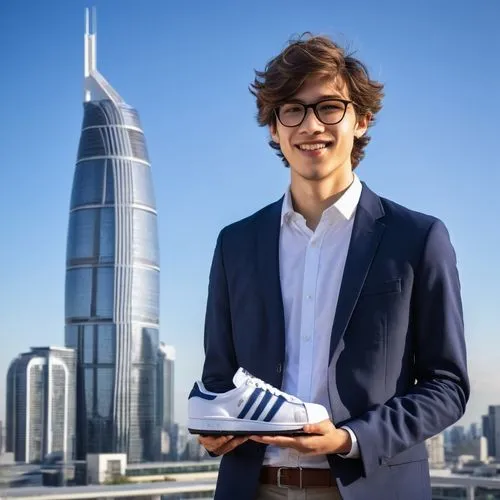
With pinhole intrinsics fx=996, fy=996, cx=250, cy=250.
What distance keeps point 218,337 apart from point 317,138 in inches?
13.7

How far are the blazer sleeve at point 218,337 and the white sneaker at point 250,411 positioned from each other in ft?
0.47

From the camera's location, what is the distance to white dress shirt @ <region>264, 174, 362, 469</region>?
1.41 metres

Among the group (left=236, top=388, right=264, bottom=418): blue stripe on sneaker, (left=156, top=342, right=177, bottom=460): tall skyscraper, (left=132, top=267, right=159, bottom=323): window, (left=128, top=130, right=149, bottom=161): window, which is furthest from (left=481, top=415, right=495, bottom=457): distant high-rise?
(left=236, top=388, right=264, bottom=418): blue stripe on sneaker

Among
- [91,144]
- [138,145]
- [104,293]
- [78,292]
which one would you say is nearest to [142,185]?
[138,145]

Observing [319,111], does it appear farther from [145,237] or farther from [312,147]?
[145,237]

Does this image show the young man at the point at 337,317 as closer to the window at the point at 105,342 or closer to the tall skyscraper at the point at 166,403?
the window at the point at 105,342

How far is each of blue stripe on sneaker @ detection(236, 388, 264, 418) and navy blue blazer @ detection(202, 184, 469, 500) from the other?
11cm

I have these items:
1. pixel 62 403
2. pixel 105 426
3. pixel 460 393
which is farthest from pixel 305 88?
pixel 62 403

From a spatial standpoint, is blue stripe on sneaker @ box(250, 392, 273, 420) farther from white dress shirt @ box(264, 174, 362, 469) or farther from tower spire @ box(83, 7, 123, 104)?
tower spire @ box(83, 7, 123, 104)

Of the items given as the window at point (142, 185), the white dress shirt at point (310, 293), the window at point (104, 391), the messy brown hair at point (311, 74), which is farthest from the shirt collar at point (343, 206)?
the window at point (142, 185)

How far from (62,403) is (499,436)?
2671 centimetres

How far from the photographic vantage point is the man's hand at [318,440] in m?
1.28

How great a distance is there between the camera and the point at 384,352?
1.39 meters

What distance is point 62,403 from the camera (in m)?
56.1
